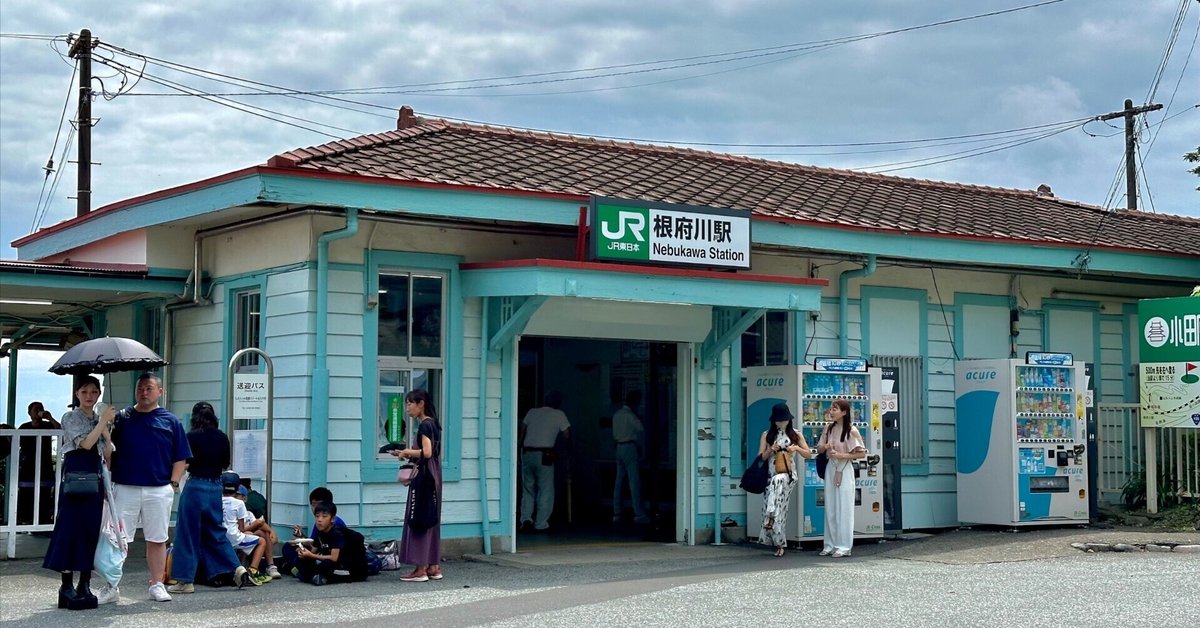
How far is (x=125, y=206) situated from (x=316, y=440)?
3785mm

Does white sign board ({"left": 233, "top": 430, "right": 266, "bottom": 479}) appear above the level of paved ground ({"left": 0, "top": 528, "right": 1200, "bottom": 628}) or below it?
above

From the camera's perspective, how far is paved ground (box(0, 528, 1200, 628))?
32.1 ft

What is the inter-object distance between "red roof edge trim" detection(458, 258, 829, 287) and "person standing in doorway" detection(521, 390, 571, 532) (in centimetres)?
355

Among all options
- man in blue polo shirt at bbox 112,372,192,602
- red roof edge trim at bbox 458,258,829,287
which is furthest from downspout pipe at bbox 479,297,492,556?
man in blue polo shirt at bbox 112,372,192,602

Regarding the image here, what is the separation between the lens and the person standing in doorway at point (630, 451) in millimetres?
17812

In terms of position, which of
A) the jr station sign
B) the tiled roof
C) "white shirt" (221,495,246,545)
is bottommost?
"white shirt" (221,495,246,545)

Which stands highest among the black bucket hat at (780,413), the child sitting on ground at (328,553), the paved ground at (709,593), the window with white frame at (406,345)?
the window with white frame at (406,345)

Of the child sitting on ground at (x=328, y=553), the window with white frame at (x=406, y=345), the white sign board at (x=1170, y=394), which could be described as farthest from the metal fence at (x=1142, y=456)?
the child sitting on ground at (x=328, y=553)

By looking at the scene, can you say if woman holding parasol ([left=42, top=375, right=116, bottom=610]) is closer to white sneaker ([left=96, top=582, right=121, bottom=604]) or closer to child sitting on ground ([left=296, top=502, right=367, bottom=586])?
white sneaker ([left=96, top=582, right=121, bottom=604])

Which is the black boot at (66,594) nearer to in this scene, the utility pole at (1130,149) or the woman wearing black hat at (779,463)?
the woman wearing black hat at (779,463)

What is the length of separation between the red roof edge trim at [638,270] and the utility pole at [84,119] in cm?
1565

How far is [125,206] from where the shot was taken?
14812 millimetres

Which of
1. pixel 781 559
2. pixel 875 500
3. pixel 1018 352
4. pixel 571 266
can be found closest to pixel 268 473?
A: pixel 571 266

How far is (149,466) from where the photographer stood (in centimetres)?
1047
